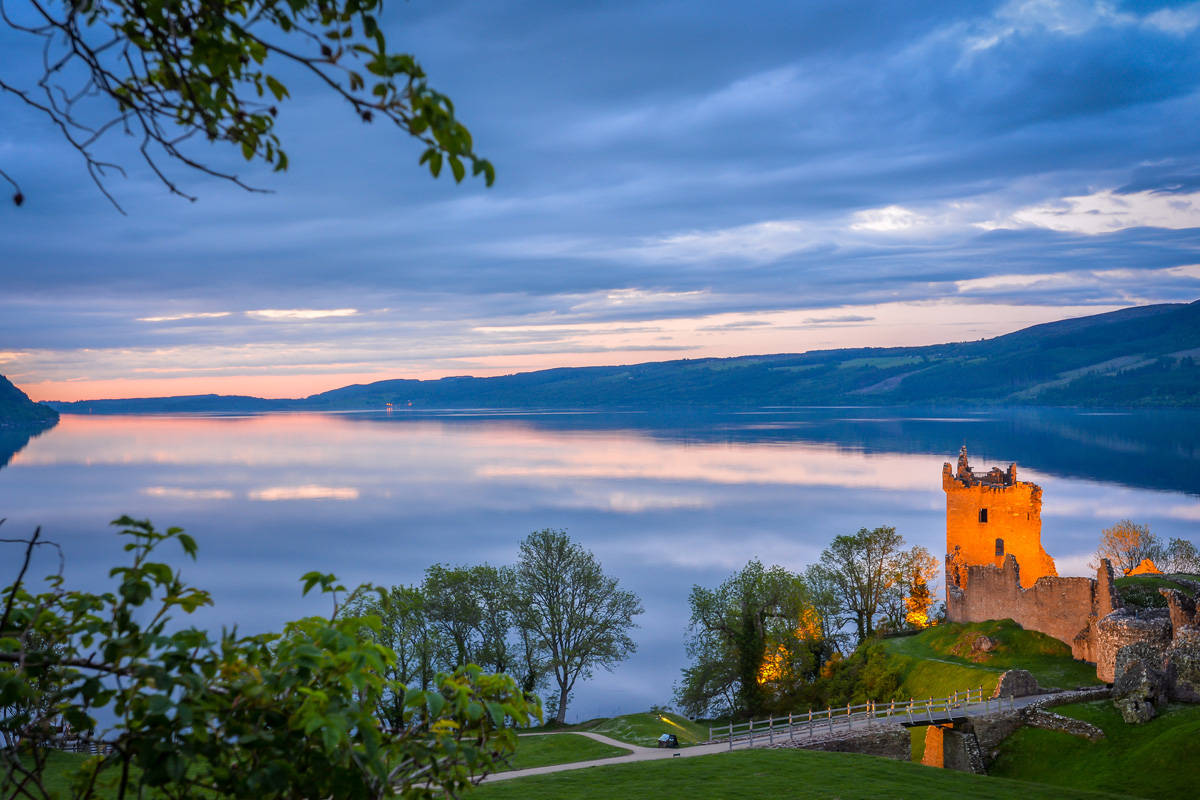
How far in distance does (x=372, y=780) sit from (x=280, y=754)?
1.36ft

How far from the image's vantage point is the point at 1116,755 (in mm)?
23484

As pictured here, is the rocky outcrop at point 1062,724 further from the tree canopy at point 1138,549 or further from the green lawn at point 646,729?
the tree canopy at point 1138,549

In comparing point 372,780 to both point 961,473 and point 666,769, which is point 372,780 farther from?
point 961,473

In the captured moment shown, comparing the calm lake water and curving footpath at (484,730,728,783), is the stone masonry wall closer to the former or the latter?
curving footpath at (484,730,728,783)

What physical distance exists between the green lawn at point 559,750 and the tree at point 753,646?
548 inches

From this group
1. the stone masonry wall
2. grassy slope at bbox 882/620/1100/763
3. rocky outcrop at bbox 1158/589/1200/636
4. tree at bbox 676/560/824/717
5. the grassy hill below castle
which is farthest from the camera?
tree at bbox 676/560/824/717

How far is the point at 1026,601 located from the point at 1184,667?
11.9 m

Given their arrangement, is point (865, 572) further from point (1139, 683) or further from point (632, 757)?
point (632, 757)

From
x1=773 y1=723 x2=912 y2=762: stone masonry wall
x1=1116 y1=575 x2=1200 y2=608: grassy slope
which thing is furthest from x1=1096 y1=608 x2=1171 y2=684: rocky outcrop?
x1=773 y1=723 x2=912 y2=762: stone masonry wall

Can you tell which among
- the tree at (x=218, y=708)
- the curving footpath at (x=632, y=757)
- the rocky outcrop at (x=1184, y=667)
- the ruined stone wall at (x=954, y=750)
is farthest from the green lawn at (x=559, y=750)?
the tree at (x=218, y=708)

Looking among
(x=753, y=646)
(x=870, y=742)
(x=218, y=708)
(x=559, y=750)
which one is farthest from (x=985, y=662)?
(x=218, y=708)

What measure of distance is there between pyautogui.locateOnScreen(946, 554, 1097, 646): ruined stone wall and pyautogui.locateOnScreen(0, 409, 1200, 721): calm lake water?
20225 mm

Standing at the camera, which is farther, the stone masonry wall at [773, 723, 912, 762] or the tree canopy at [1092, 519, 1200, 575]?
the tree canopy at [1092, 519, 1200, 575]

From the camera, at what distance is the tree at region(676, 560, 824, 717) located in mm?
41375
